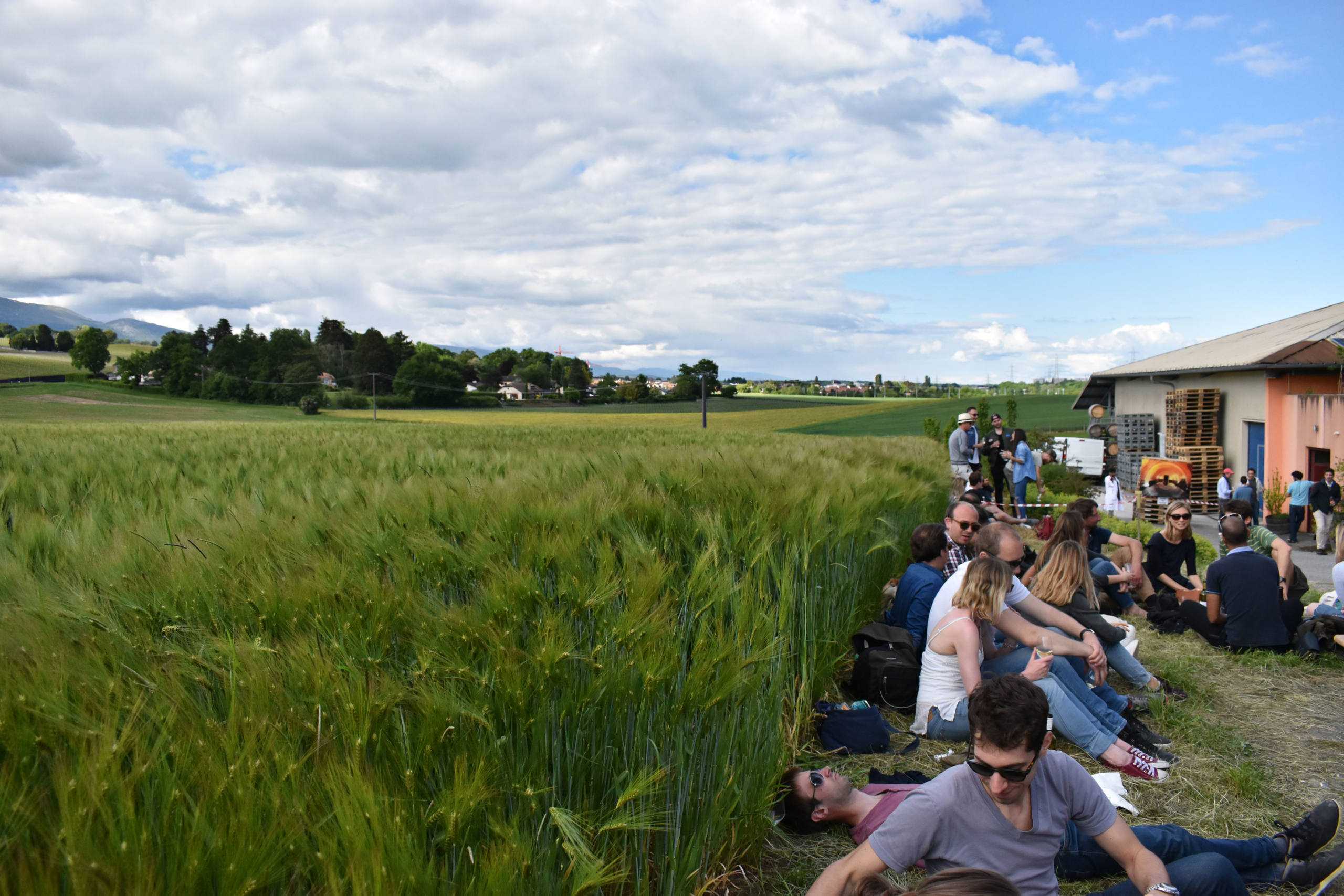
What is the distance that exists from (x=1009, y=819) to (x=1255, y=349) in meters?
24.0

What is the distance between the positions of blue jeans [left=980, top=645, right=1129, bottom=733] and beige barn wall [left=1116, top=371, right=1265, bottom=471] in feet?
62.2

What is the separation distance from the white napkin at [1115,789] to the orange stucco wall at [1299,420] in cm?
1698

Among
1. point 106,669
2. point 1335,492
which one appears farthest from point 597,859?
point 1335,492

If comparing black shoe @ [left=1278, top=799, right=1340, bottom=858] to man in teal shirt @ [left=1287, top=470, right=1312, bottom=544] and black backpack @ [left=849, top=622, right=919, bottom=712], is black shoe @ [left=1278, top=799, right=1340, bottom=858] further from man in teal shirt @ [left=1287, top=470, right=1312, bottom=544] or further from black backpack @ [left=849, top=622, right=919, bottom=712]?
man in teal shirt @ [left=1287, top=470, right=1312, bottom=544]

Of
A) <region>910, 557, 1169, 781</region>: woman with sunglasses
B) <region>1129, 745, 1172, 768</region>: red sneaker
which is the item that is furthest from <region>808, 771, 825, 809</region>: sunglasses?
<region>1129, 745, 1172, 768</region>: red sneaker

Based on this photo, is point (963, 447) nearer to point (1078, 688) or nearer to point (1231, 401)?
point (1078, 688)

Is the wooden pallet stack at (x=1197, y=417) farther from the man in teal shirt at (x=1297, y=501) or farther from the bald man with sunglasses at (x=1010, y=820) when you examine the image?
the bald man with sunglasses at (x=1010, y=820)

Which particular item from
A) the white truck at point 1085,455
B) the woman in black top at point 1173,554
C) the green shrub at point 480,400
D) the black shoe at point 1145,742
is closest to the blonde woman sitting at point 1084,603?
the black shoe at point 1145,742

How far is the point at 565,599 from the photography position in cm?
229

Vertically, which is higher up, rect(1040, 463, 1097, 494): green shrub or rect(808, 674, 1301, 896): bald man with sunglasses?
Result: rect(808, 674, 1301, 896): bald man with sunglasses

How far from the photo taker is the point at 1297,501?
1566cm

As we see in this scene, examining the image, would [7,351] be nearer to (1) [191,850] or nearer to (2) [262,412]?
(2) [262,412]

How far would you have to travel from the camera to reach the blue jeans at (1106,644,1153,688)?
17.0 ft

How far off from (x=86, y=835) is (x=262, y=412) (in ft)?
238
